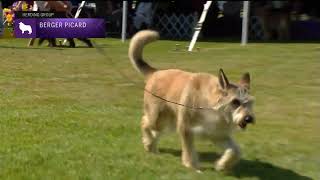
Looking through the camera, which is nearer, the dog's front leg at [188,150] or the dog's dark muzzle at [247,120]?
the dog's dark muzzle at [247,120]

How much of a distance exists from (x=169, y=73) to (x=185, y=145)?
2.71ft

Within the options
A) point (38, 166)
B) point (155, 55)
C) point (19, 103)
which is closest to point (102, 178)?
point (38, 166)

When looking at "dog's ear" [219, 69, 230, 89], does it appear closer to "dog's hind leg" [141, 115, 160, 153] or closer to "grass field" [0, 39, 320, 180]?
"grass field" [0, 39, 320, 180]

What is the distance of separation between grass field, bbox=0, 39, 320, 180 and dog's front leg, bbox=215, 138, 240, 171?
101 millimetres

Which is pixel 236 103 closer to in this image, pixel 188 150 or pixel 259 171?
pixel 188 150

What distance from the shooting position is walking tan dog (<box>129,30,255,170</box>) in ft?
18.1

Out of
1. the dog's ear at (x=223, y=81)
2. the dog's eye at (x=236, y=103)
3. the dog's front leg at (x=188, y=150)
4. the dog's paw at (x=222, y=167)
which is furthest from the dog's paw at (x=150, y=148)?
the dog's eye at (x=236, y=103)

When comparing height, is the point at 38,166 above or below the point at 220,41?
above

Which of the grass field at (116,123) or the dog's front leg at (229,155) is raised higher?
the dog's front leg at (229,155)

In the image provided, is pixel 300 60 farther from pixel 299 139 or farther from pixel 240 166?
pixel 240 166

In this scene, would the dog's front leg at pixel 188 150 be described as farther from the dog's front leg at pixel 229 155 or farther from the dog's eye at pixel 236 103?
the dog's eye at pixel 236 103

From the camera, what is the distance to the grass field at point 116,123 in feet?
20.0

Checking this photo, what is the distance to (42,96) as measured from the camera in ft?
32.6

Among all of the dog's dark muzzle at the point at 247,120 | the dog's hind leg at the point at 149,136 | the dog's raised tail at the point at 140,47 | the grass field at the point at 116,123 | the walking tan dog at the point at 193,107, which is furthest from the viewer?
the dog's raised tail at the point at 140,47
